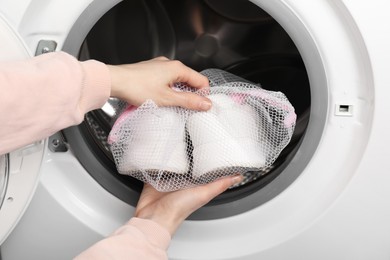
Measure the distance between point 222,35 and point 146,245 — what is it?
652 mm

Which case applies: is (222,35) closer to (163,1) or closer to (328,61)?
→ (163,1)

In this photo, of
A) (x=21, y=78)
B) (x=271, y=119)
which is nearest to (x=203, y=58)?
(x=271, y=119)

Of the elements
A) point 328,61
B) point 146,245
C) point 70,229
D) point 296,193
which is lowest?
point 70,229

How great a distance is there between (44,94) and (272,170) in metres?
0.48

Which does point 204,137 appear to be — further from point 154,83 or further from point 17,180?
point 17,180

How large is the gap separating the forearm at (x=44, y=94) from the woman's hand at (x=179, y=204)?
0.74ft

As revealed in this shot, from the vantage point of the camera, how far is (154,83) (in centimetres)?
79

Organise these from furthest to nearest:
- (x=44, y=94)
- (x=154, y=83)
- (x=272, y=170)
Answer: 1. (x=272, y=170)
2. (x=154, y=83)
3. (x=44, y=94)

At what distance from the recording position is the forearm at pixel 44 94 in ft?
2.09

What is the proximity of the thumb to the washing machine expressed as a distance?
168mm

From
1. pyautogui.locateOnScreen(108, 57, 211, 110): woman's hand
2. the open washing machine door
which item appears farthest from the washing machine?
pyautogui.locateOnScreen(108, 57, 211, 110): woman's hand

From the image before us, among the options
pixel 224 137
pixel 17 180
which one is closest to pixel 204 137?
pixel 224 137

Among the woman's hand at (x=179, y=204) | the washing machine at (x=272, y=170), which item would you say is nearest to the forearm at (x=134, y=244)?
the woman's hand at (x=179, y=204)

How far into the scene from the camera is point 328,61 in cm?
79
